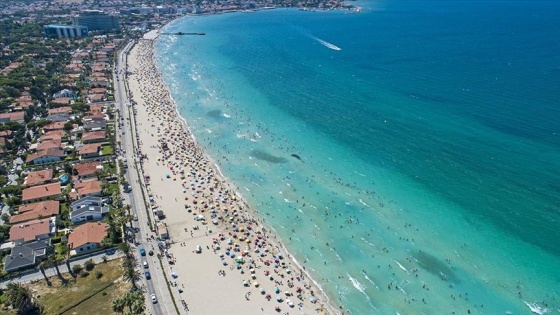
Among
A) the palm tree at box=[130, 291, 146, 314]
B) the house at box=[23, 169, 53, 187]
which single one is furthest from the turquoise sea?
the house at box=[23, 169, 53, 187]

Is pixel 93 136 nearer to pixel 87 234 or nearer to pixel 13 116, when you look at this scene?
pixel 13 116

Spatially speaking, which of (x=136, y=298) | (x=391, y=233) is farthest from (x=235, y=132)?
(x=136, y=298)

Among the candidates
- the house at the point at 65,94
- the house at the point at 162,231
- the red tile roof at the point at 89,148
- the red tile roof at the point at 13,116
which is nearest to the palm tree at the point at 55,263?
the house at the point at 162,231

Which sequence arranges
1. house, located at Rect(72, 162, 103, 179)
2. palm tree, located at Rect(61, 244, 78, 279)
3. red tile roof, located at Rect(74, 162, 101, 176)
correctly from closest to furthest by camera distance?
1. palm tree, located at Rect(61, 244, 78, 279)
2. house, located at Rect(72, 162, 103, 179)
3. red tile roof, located at Rect(74, 162, 101, 176)

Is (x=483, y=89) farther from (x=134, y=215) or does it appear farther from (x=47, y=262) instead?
(x=47, y=262)

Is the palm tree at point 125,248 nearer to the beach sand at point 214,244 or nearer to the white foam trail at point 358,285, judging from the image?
the beach sand at point 214,244

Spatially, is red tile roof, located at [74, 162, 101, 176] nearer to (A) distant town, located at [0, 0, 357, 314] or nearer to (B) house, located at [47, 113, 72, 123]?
(A) distant town, located at [0, 0, 357, 314]

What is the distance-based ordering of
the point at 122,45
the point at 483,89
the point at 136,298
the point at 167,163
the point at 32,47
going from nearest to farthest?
1. the point at 136,298
2. the point at 167,163
3. the point at 483,89
4. the point at 32,47
5. the point at 122,45
